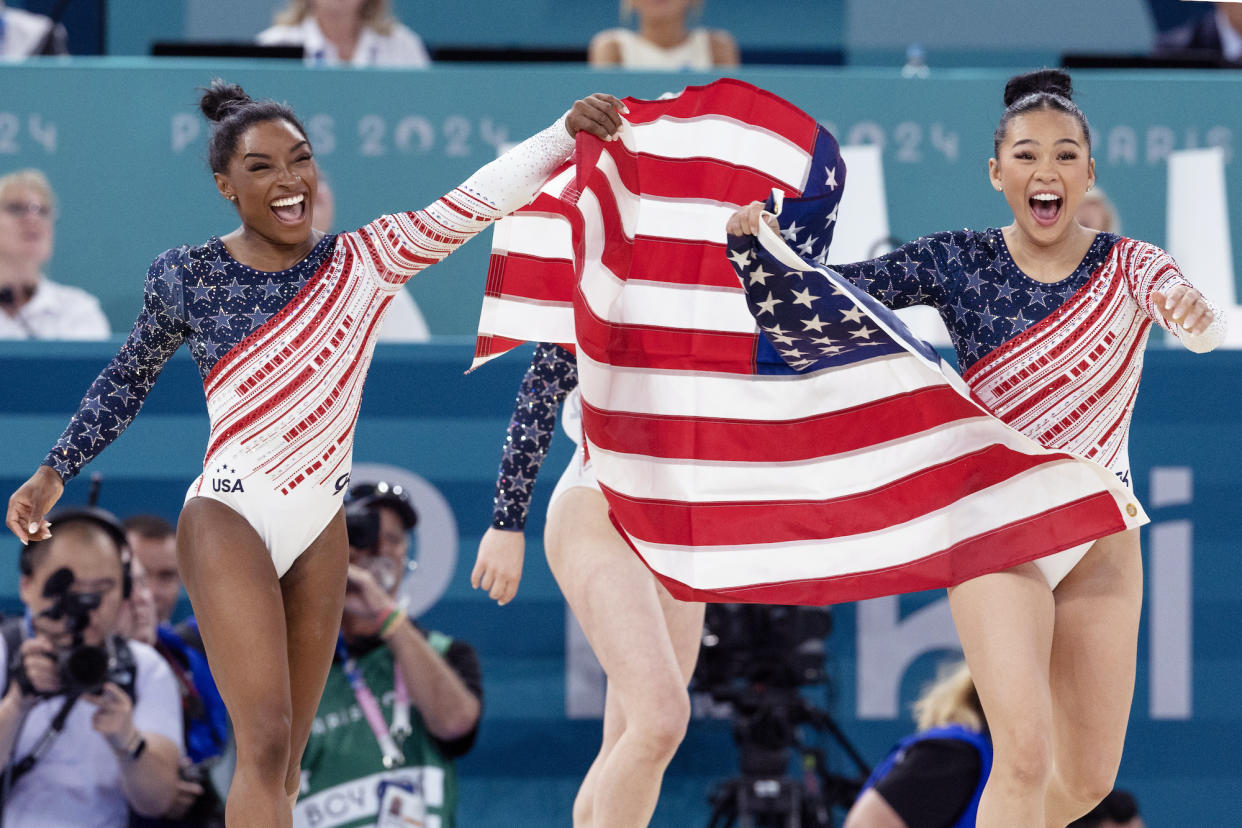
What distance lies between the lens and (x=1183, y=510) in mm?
6246

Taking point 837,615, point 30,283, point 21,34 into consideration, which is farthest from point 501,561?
point 21,34

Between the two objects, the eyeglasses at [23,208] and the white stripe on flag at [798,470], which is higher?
the eyeglasses at [23,208]

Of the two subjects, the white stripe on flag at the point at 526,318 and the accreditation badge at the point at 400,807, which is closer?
the white stripe on flag at the point at 526,318

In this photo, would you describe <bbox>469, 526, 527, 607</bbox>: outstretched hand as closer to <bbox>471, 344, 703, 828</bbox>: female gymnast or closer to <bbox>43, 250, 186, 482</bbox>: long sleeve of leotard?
<bbox>471, 344, 703, 828</bbox>: female gymnast

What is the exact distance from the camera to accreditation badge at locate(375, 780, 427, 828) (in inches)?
217

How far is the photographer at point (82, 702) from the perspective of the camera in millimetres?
5242

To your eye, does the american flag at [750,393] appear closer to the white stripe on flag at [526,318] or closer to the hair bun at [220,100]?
the white stripe on flag at [526,318]

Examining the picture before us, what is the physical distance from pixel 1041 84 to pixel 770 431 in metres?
1.10

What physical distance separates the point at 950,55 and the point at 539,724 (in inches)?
164

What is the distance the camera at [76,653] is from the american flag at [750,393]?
66.2 inches

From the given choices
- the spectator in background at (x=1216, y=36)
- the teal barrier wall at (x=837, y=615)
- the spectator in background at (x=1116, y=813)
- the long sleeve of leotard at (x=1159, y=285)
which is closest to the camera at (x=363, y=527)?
the teal barrier wall at (x=837, y=615)

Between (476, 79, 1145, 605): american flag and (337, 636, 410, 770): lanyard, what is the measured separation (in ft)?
5.21

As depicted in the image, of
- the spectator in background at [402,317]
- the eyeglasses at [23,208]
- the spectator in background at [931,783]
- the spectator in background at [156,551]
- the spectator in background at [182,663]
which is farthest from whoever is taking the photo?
the spectator in background at [402,317]

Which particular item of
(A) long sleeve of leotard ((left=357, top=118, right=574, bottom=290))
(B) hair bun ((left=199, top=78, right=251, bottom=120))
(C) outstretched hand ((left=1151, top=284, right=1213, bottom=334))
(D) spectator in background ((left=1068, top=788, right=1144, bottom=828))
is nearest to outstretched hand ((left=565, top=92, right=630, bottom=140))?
(A) long sleeve of leotard ((left=357, top=118, right=574, bottom=290))
